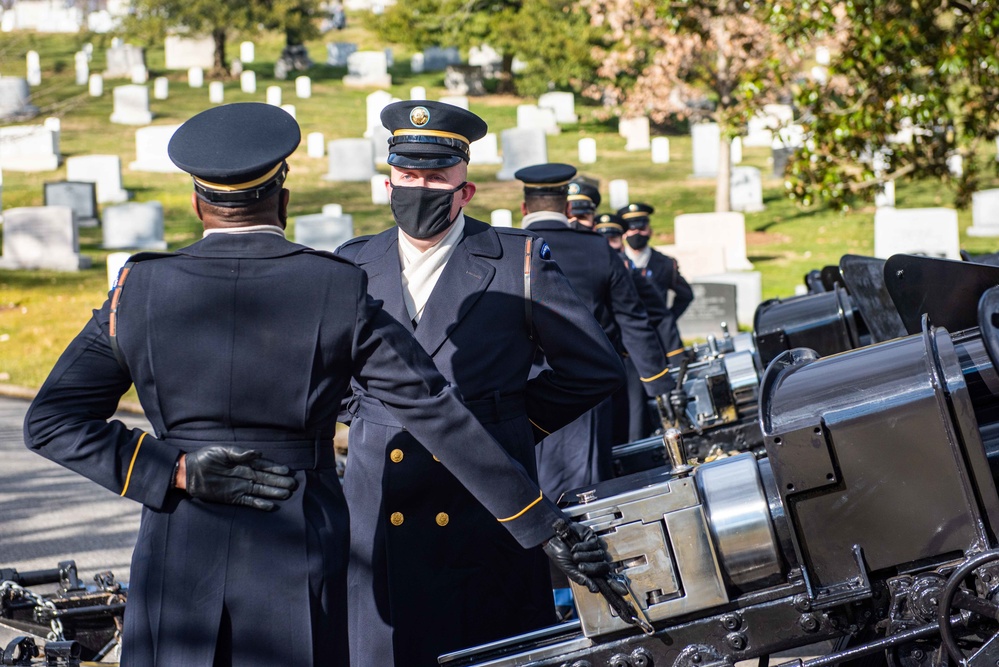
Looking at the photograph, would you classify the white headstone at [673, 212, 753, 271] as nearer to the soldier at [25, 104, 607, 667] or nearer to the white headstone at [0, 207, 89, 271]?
the white headstone at [0, 207, 89, 271]

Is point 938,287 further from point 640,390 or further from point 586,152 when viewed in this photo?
point 586,152

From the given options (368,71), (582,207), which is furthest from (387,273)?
(368,71)

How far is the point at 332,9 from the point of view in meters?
61.3

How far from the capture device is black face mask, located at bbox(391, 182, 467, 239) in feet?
12.6

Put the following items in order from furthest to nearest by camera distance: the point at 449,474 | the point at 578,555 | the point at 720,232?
the point at 720,232 → the point at 449,474 → the point at 578,555

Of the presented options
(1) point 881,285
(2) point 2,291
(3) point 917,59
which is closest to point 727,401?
(1) point 881,285

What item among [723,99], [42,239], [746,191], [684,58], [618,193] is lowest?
[746,191]

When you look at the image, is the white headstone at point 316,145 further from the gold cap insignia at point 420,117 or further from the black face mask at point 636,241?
the gold cap insignia at point 420,117

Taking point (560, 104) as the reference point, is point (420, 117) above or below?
above

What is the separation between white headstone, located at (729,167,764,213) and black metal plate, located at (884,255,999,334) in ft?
77.3

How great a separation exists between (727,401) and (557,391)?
7.83 ft

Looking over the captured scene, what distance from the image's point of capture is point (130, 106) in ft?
112

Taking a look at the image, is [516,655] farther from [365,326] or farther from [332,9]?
[332,9]

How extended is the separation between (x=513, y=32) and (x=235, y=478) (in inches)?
1535
